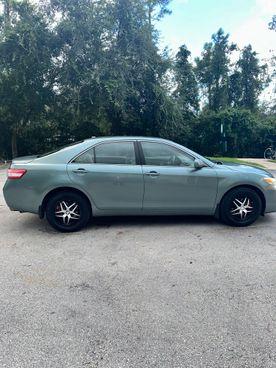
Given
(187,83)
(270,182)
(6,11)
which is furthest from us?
(187,83)

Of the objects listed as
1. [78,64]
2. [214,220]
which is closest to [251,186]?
[214,220]

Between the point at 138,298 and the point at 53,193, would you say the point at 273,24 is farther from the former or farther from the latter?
the point at 138,298

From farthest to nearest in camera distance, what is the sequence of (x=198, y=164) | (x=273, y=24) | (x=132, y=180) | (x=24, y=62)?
(x=273, y=24) < (x=24, y=62) < (x=198, y=164) < (x=132, y=180)

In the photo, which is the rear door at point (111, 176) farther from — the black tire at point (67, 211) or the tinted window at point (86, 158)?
the black tire at point (67, 211)

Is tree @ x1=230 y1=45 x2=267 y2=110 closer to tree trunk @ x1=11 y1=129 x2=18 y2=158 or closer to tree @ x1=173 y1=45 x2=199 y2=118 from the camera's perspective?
tree @ x1=173 y1=45 x2=199 y2=118

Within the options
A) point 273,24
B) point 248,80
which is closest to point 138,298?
point 273,24

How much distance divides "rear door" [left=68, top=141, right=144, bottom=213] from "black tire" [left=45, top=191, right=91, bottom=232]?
0.67 feet

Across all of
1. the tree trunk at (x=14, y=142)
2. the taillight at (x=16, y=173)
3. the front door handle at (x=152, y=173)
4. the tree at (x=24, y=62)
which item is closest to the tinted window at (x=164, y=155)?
the front door handle at (x=152, y=173)

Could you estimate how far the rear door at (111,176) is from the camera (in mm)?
4910

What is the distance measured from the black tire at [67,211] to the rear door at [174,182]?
964 mm

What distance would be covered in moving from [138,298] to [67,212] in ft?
7.24

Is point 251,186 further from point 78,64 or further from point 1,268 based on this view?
point 78,64

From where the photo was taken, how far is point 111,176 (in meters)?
4.95

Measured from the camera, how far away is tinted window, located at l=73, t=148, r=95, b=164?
16.4 ft
